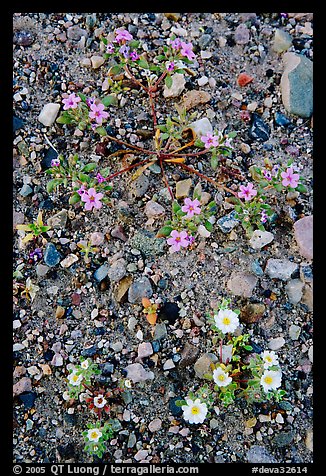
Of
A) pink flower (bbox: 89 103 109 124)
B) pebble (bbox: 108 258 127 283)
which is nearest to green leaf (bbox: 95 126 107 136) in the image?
pink flower (bbox: 89 103 109 124)

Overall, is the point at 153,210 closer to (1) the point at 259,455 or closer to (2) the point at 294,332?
(2) the point at 294,332

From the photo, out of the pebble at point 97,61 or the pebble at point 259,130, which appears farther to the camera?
the pebble at point 97,61

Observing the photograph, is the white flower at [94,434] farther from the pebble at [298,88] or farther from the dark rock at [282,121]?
the pebble at [298,88]

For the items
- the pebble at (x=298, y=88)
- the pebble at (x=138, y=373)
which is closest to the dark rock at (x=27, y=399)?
the pebble at (x=138, y=373)

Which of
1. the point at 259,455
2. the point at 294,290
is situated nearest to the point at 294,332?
the point at 294,290

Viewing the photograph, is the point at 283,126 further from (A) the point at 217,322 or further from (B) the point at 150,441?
(B) the point at 150,441
